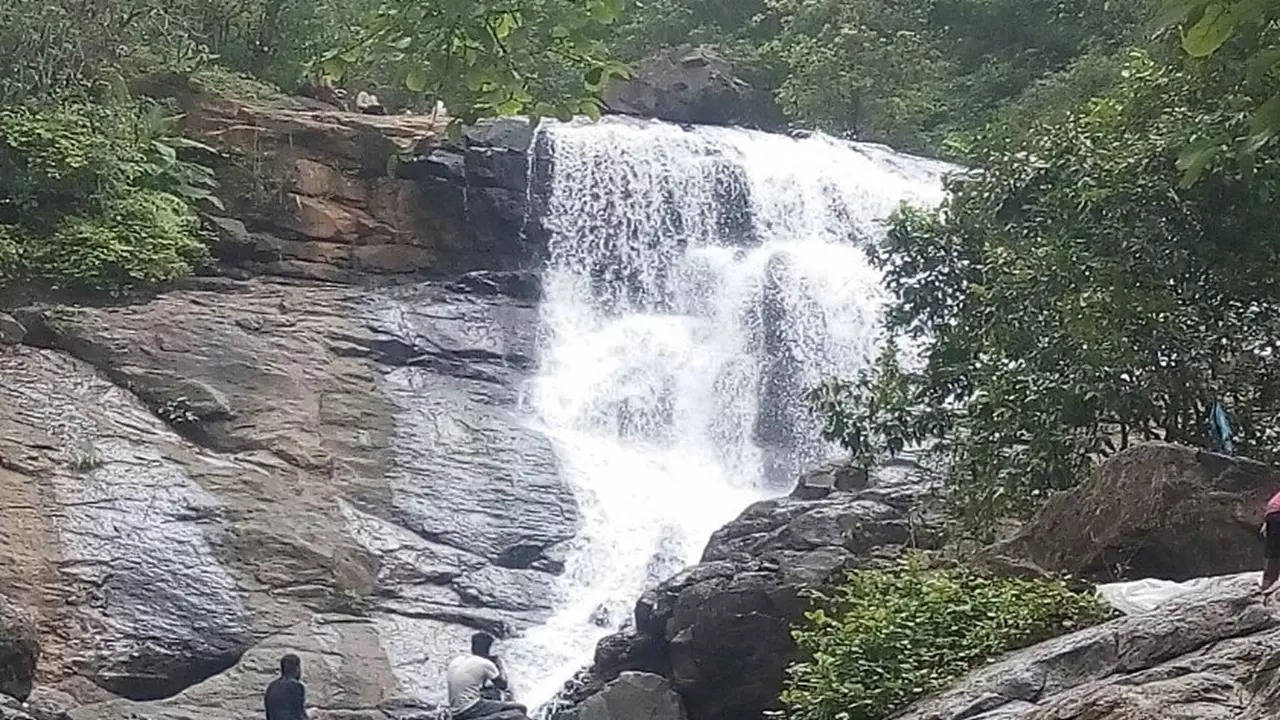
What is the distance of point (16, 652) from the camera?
1095 centimetres

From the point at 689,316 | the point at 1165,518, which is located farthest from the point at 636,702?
the point at 689,316

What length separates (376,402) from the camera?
15.8 meters

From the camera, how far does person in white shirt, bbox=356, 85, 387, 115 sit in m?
20.6

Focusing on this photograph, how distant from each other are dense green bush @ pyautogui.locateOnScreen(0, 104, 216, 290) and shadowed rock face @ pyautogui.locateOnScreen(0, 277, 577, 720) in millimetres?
666

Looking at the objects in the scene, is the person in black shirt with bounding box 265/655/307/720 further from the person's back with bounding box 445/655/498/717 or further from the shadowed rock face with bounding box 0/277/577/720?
the shadowed rock face with bounding box 0/277/577/720

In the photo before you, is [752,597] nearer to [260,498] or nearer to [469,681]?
[469,681]

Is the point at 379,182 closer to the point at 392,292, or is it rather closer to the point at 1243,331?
the point at 392,292

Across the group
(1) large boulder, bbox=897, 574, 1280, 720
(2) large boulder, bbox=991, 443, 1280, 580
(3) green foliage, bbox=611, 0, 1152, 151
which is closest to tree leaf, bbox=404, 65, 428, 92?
(1) large boulder, bbox=897, 574, 1280, 720

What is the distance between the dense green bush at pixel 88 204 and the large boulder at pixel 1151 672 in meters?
12.8

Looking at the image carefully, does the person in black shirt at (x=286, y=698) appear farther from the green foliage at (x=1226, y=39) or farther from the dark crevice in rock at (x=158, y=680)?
the green foliage at (x=1226, y=39)

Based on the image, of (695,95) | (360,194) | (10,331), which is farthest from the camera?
(695,95)

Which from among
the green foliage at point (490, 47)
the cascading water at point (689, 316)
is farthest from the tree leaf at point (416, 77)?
the cascading water at point (689, 316)

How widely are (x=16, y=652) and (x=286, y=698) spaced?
3792mm

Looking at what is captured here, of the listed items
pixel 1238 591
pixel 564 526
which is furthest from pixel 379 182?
pixel 1238 591
